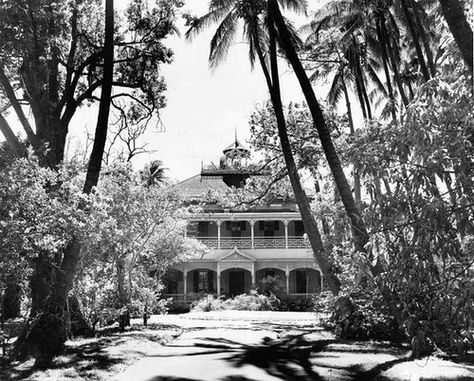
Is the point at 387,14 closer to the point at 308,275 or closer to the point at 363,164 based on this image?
the point at 363,164

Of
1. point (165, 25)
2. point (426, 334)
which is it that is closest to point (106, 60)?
point (165, 25)

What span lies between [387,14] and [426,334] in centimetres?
1913

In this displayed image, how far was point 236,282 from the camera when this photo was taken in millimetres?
40406

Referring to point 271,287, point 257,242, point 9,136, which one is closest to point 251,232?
point 257,242

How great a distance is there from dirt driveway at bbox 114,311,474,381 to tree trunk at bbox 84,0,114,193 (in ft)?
14.9

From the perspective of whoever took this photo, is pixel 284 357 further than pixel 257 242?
No

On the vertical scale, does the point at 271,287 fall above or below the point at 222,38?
below

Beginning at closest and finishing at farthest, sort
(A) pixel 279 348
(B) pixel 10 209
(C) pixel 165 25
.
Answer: (B) pixel 10 209 < (A) pixel 279 348 < (C) pixel 165 25

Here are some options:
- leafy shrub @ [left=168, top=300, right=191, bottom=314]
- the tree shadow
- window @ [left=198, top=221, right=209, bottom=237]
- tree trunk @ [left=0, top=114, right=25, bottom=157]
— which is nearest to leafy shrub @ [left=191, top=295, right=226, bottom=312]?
leafy shrub @ [left=168, top=300, right=191, bottom=314]

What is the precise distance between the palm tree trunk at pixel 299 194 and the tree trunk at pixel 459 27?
399 inches

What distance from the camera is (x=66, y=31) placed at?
14984 mm

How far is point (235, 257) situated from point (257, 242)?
3164mm

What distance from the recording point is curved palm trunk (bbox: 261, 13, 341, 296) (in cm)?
1543

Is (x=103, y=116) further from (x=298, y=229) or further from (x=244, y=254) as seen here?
(x=298, y=229)
